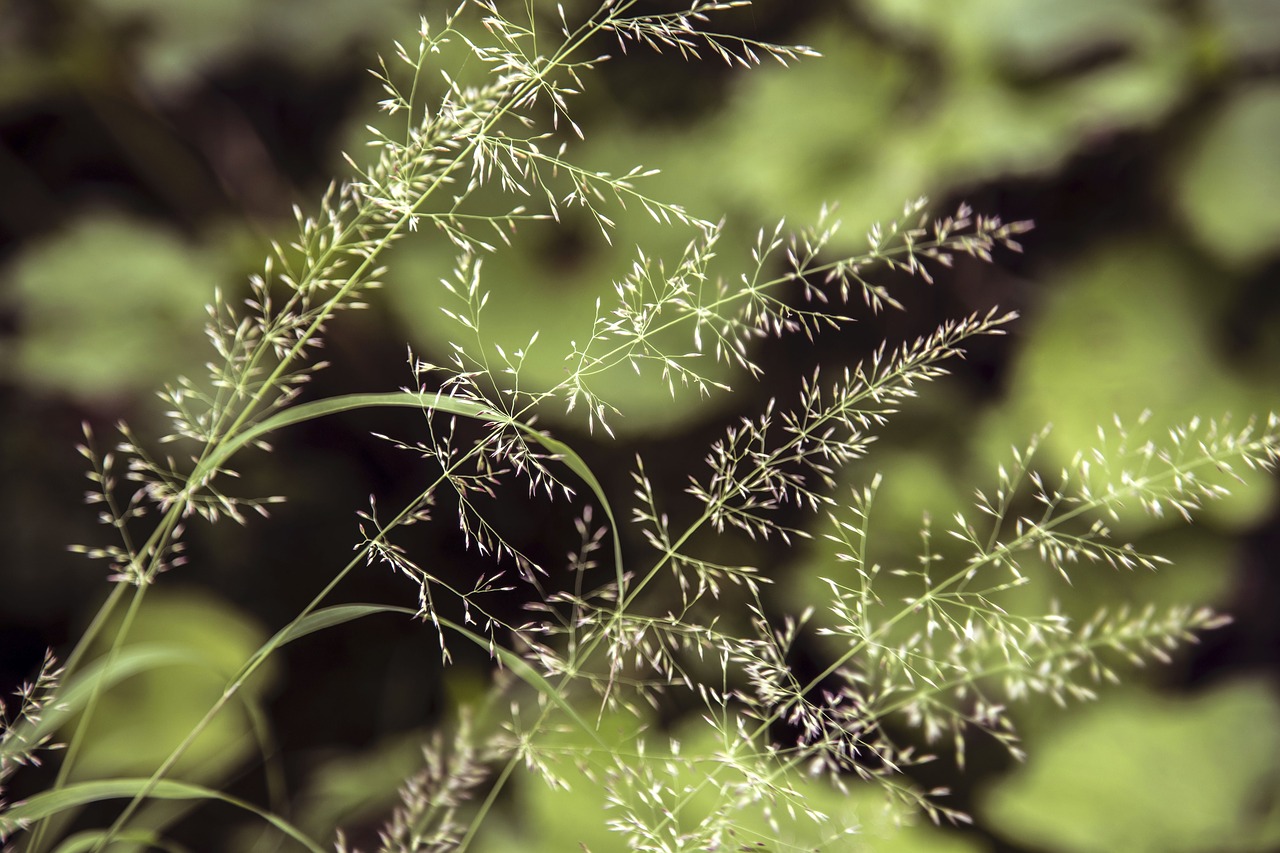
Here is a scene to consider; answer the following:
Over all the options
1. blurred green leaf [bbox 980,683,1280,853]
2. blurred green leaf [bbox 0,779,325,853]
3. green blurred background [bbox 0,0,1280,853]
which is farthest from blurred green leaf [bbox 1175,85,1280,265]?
blurred green leaf [bbox 0,779,325,853]

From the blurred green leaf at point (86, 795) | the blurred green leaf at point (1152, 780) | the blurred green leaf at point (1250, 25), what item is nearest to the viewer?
the blurred green leaf at point (86, 795)

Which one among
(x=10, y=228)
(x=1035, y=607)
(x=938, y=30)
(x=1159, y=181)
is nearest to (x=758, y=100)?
(x=938, y=30)

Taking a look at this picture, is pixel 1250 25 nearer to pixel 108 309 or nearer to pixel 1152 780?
pixel 1152 780

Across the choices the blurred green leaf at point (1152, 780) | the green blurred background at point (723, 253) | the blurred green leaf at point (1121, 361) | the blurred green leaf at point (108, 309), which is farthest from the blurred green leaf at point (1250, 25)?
the blurred green leaf at point (108, 309)

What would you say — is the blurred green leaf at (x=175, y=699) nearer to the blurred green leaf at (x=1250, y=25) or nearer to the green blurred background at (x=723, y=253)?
the green blurred background at (x=723, y=253)

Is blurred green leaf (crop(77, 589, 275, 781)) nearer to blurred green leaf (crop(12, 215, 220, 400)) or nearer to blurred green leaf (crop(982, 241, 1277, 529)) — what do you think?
blurred green leaf (crop(12, 215, 220, 400))

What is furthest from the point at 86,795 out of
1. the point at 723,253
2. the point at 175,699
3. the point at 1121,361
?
the point at 1121,361

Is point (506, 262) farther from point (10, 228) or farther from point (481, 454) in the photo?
point (481, 454)
